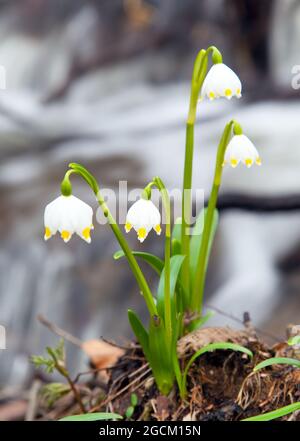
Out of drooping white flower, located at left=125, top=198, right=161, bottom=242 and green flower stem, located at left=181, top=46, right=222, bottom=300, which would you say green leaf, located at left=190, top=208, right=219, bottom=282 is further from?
drooping white flower, located at left=125, top=198, right=161, bottom=242

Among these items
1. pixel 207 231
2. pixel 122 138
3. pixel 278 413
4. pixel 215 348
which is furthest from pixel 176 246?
pixel 122 138

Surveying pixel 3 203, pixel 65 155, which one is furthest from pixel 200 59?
pixel 65 155

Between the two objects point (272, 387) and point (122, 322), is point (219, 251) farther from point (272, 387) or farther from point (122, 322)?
point (272, 387)

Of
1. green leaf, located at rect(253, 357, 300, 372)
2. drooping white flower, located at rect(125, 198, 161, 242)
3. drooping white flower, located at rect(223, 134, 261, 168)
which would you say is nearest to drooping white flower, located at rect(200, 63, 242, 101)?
drooping white flower, located at rect(223, 134, 261, 168)

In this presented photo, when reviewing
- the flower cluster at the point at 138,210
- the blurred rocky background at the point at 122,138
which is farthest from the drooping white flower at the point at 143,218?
the blurred rocky background at the point at 122,138

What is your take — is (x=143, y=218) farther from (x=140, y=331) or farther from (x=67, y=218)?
(x=140, y=331)

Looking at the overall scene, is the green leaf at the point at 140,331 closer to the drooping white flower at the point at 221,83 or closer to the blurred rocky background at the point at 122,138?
the drooping white flower at the point at 221,83
